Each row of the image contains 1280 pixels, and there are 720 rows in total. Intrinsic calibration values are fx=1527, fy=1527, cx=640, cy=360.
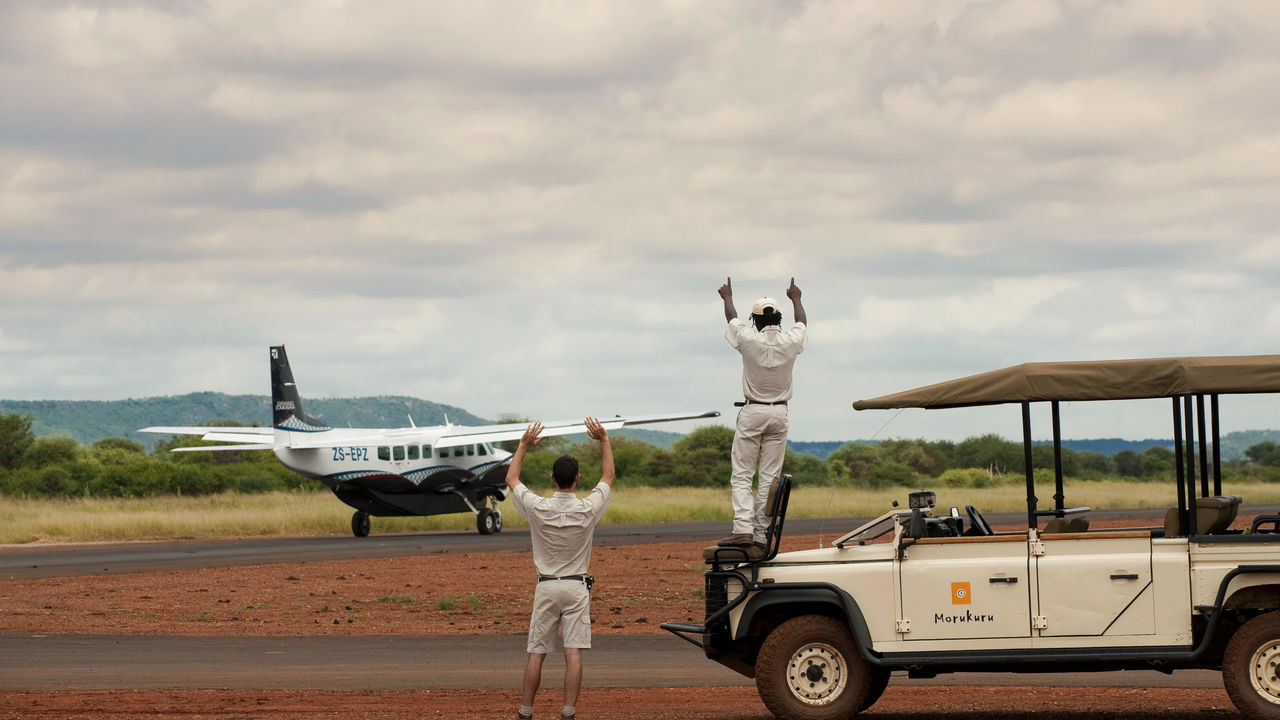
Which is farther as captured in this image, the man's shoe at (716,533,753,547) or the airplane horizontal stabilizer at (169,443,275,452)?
the airplane horizontal stabilizer at (169,443,275,452)

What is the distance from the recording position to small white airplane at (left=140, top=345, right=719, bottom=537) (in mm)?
41500

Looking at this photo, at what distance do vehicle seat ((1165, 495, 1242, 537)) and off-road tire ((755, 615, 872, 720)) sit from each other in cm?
238

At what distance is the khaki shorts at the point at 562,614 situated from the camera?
33.8ft

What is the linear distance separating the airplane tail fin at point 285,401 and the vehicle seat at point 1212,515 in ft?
112

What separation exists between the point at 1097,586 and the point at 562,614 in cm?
358

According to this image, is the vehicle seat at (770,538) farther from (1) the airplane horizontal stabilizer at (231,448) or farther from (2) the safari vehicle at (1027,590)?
(1) the airplane horizontal stabilizer at (231,448)

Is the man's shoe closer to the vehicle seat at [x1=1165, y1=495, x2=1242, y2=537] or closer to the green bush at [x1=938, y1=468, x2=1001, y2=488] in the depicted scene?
the vehicle seat at [x1=1165, y1=495, x2=1242, y2=537]

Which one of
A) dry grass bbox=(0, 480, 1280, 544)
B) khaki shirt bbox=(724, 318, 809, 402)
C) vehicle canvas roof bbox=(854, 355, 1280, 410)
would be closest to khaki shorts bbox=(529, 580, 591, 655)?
khaki shirt bbox=(724, 318, 809, 402)

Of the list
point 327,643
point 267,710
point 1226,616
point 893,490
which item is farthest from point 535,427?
point 893,490

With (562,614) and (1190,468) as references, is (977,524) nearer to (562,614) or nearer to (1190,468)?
(1190,468)

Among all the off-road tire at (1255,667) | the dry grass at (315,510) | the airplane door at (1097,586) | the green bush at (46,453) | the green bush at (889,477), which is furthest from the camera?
the green bush at (46,453)

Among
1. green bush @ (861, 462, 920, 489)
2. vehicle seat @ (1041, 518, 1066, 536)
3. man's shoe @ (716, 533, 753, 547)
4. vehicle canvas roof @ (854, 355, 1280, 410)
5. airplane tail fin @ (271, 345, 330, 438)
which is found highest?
airplane tail fin @ (271, 345, 330, 438)

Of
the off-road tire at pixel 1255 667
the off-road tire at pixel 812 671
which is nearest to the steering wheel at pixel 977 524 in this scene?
the off-road tire at pixel 812 671

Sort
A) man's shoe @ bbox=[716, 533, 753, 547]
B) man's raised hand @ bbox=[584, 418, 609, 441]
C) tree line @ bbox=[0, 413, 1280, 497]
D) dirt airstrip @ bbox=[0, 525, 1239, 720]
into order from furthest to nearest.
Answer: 1. tree line @ bbox=[0, 413, 1280, 497]
2. dirt airstrip @ bbox=[0, 525, 1239, 720]
3. man's shoe @ bbox=[716, 533, 753, 547]
4. man's raised hand @ bbox=[584, 418, 609, 441]
